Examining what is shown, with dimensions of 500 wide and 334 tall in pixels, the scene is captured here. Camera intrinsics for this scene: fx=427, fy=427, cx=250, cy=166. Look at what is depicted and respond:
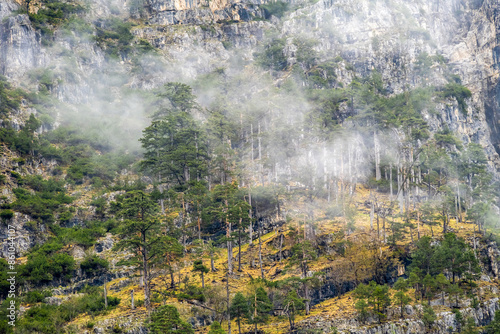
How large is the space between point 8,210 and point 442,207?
60065 millimetres

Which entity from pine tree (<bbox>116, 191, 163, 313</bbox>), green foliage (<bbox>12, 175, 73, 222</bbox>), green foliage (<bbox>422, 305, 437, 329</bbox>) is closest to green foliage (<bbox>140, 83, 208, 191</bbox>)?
green foliage (<bbox>12, 175, 73, 222</bbox>)

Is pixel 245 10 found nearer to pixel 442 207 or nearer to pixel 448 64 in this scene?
pixel 448 64

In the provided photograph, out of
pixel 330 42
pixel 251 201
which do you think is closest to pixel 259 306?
pixel 251 201

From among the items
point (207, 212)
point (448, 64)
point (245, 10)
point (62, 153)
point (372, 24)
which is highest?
point (245, 10)

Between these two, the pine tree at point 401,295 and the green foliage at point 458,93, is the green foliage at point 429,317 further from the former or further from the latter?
the green foliage at point 458,93

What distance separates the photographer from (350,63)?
107 metres

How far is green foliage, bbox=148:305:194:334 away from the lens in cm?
3616

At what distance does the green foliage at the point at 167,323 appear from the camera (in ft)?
119

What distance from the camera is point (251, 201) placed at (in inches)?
2406

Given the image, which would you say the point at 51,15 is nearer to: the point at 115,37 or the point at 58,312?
the point at 115,37

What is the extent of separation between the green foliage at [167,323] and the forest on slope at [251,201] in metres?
0.22

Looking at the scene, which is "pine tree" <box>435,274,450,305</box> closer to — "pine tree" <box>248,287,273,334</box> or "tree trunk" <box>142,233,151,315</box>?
"pine tree" <box>248,287,273,334</box>

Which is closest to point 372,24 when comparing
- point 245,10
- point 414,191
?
point 245,10

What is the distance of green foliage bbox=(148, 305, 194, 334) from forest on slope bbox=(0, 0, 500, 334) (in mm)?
217
